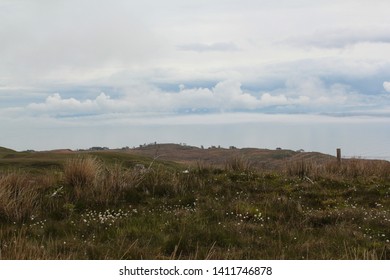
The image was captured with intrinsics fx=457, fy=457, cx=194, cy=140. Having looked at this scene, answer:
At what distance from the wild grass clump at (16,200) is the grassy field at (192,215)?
1.2 inches

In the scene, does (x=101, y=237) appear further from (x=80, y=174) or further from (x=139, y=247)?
(x=80, y=174)

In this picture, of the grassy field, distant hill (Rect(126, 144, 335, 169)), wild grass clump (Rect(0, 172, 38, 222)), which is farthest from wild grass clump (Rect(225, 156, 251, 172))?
wild grass clump (Rect(0, 172, 38, 222))

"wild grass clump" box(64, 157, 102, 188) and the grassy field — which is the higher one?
"wild grass clump" box(64, 157, 102, 188)

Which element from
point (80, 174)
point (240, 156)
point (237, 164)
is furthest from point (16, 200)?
point (240, 156)

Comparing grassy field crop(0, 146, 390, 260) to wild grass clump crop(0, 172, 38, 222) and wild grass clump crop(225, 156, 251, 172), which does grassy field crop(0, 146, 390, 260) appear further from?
wild grass clump crop(225, 156, 251, 172)

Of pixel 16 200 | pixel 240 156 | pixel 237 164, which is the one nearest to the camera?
pixel 16 200

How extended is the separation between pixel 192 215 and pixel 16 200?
419 cm

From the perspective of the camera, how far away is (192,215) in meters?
10.0

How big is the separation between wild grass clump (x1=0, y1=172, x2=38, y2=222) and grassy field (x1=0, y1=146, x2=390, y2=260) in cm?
3

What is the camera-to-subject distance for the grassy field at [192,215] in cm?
739

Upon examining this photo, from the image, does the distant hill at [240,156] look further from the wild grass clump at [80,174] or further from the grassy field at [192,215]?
the wild grass clump at [80,174]

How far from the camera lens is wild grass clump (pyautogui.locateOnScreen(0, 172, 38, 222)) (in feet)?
33.0

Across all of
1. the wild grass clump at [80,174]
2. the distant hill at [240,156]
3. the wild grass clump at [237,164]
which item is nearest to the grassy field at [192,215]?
the wild grass clump at [80,174]

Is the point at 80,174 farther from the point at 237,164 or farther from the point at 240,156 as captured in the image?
the point at 240,156
